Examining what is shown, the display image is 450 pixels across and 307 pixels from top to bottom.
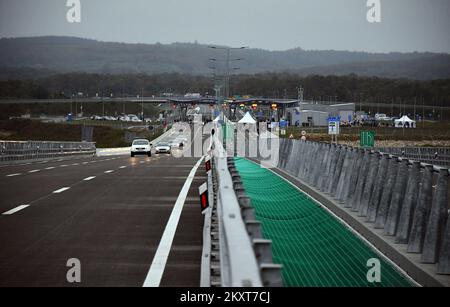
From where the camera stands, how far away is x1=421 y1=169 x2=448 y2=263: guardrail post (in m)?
11.7

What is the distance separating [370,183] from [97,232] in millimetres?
5001

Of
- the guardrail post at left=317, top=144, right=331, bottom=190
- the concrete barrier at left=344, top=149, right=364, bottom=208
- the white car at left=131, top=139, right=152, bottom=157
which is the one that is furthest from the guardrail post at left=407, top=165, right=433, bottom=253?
the white car at left=131, top=139, right=152, bottom=157

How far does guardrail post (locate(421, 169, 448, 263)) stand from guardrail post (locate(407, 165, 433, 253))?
0.54 meters

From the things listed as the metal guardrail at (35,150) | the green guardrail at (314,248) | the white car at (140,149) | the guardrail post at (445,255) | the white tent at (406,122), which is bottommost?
the white tent at (406,122)

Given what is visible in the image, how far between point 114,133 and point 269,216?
579 feet

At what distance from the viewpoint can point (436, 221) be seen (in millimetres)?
11727

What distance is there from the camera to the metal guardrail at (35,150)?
53322 millimetres

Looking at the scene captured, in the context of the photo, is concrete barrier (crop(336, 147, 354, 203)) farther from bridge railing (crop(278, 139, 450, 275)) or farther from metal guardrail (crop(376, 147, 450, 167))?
metal guardrail (crop(376, 147, 450, 167))

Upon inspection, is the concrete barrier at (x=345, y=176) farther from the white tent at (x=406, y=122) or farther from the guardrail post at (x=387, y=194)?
the white tent at (x=406, y=122)

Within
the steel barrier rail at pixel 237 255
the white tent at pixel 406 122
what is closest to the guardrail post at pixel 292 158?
the steel barrier rail at pixel 237 255

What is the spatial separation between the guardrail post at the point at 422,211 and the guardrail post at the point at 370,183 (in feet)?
13.3

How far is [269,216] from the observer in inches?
674

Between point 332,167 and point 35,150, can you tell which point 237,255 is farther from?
point 35,150
